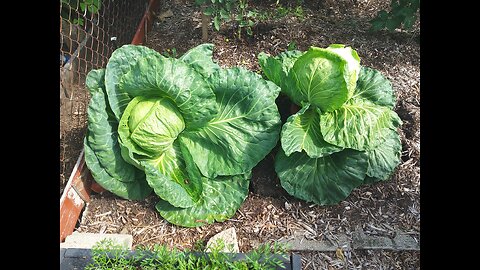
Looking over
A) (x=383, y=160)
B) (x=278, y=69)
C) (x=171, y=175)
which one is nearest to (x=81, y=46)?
(x=171, y=175)

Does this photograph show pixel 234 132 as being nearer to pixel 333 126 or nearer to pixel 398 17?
pixel 333 126

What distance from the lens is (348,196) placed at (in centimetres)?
303

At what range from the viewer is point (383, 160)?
2963 mm

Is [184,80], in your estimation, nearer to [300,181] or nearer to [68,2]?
[300,181]

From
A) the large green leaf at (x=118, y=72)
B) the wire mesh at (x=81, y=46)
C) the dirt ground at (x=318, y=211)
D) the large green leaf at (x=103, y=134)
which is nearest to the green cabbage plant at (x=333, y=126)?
the dirt ground at (x=318, y=211)

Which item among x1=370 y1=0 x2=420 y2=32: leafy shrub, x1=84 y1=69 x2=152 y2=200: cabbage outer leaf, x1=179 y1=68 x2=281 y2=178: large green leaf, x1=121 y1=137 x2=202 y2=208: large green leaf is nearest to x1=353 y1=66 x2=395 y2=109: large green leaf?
x1=179 y1=68 x2=281 y2=178: large green leaf

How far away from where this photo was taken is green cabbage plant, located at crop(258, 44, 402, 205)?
271cm

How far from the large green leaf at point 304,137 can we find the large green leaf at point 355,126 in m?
0.07

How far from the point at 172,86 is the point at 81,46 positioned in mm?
1327

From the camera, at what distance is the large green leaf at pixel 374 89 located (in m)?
3.03

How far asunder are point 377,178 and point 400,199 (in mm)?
233

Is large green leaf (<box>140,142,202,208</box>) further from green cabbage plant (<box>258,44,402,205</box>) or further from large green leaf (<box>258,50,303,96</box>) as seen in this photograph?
large green leaf (<box>258,50,303,96</box>)

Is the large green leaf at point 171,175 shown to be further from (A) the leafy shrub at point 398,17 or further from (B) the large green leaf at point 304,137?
(A) the leafy shrub at point 398,17

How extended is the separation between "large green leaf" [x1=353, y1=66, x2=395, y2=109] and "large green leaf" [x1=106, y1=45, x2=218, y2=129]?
43.6 inches
